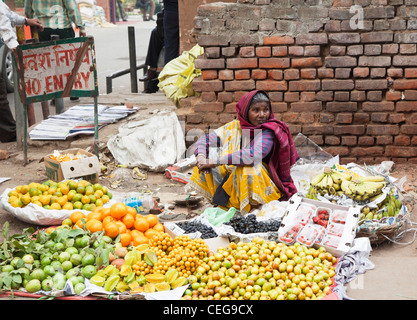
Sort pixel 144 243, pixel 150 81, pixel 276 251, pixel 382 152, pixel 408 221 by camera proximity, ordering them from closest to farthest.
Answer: pixel 276 251
pixel 144 243
pixel 408 221
pixel 382 152
pixel 150 81

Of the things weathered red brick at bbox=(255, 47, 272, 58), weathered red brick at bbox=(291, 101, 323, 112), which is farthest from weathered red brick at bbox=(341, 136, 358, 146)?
weathered red brick at bbox=(255, 47, 272, 58)

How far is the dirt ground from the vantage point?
143 inches

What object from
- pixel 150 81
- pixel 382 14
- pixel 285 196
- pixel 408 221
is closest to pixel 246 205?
pixel 285 196

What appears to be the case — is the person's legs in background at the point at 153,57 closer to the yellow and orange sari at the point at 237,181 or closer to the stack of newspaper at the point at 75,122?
the stack of newspaper at the point at 75,122

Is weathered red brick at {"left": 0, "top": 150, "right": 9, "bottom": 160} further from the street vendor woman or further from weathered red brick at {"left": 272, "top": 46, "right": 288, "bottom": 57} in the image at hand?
weathered red brick at {"left": 272, "top": 46, "right": 288, "bottom": 57}

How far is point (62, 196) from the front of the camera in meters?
4.79

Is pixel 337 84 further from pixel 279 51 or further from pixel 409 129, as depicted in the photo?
pixel 409 129

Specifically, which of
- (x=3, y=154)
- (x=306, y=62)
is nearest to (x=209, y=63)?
(x=306, y=62)

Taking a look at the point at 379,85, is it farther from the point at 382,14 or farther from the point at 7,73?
the point at 7,73

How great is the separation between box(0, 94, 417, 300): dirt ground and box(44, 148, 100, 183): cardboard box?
1.08ft

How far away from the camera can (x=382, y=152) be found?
5914 mm

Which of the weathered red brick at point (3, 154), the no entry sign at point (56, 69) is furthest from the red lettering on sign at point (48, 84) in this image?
the weathered red brick at point (3, 154)

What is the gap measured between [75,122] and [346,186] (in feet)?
12.7

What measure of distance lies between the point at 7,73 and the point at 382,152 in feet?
22.1
